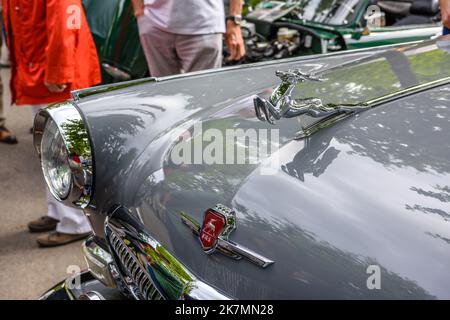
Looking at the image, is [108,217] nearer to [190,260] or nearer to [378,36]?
[190,260]

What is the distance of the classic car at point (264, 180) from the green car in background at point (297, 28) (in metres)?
2.06

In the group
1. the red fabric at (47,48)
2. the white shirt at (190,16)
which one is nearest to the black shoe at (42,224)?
the red fabric at (47,48)

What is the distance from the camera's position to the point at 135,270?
155 cm

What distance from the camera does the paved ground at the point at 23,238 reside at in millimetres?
2973

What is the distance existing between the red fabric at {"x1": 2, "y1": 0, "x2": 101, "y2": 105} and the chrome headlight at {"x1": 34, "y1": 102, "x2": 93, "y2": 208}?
1.18m

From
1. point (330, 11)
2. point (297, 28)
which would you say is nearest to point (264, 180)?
point (297, 28)

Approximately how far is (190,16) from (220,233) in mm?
2070

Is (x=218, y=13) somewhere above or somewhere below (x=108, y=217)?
above

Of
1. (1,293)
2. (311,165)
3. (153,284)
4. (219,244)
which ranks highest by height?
A: (311,165)

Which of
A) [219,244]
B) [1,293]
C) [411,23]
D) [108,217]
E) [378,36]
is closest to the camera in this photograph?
[219,244]

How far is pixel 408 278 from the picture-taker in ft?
3.45

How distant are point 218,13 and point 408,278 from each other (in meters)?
2.39
